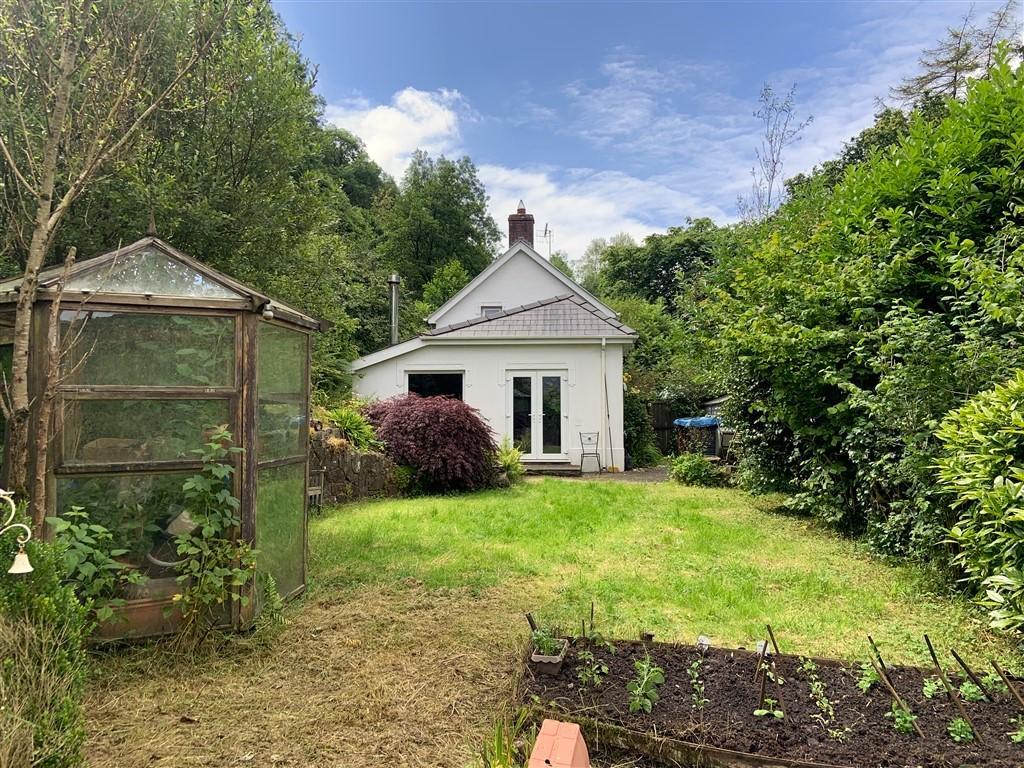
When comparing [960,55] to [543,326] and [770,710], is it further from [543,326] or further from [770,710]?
[770,710]

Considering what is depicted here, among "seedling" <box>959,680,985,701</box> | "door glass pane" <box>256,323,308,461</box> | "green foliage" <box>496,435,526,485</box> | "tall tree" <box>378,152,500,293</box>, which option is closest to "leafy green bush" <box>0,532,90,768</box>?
"door glass pane" <box>256,323,308,461</box>

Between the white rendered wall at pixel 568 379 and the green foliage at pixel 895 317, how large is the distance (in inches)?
196

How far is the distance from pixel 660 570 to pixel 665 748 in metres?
3.07

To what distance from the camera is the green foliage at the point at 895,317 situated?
463 centimetres

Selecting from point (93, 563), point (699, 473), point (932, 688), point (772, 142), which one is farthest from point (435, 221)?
point (932, 688)

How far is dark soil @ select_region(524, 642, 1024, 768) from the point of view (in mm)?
2119

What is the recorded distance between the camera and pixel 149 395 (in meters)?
Result: 3.40

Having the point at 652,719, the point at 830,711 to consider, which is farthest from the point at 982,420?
the point at 652,719

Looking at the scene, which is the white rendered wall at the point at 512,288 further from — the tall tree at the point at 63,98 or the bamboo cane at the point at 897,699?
the bamboo cane at the point at 897,699

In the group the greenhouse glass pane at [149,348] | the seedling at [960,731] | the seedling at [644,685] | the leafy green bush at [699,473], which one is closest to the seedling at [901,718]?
the seedling at [960,731]

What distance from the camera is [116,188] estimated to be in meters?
5.38

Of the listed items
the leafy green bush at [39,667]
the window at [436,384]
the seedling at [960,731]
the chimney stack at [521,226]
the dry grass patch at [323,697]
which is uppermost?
the chimney stack at [521,226]

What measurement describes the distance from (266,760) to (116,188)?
5.29m

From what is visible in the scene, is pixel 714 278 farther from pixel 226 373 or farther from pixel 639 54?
pixel 226 373
